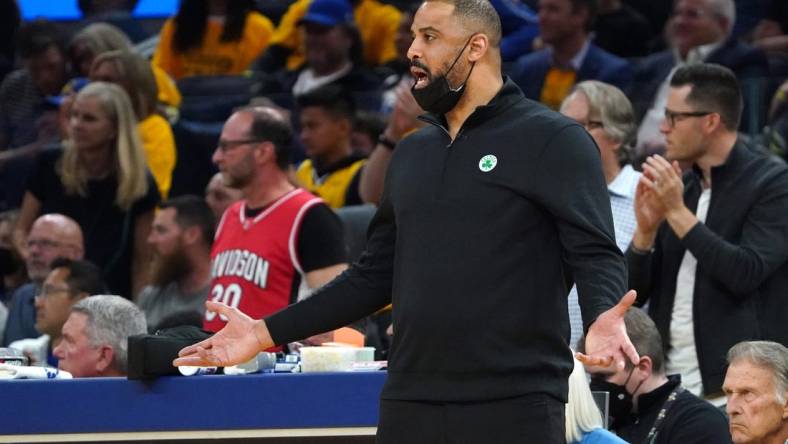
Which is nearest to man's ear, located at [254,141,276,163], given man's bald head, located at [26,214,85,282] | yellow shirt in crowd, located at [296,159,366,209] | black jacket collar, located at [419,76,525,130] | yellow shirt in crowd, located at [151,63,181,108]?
yellow shirt in crowd, located at [296,159,366,209]

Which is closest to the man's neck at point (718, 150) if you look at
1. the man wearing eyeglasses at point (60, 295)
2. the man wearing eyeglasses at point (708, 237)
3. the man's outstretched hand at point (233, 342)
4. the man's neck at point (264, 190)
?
the man wearing eyeglasses at point (708, 237)

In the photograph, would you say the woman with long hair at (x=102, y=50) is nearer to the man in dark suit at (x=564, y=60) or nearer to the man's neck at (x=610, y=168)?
the man in dark suit at (x=564, y=60)

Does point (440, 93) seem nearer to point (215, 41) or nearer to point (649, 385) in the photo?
point (649, 385)

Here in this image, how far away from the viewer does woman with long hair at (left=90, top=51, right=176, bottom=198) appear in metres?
9.14

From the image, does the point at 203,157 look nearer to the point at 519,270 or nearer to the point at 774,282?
the point at 774,282

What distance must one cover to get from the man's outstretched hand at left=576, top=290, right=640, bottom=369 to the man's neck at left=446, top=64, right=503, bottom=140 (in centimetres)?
70

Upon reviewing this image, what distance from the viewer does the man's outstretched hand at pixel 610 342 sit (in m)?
3.44

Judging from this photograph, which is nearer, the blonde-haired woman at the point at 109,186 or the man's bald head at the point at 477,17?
the man's bald head at the point at 477,17

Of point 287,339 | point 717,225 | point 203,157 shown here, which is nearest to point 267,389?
point 287,339

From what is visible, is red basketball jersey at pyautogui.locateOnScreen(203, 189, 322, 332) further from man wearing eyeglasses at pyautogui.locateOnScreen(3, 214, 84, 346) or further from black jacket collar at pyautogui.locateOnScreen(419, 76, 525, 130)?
black jacket collar at pyautogui.locateOnScreen(419, 76, 525, 130)

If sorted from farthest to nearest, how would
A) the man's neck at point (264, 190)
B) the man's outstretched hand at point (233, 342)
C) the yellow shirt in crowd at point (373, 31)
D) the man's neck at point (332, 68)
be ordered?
the yellow shirt in crowd at point (373, 31) → the man's neck at point (332, 68) → the man's neck at point (264, 190) → the man's outstretched hand at point (233, 342)

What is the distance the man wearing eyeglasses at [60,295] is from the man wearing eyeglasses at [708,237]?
279 centimetres

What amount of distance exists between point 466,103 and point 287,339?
794 millimetres

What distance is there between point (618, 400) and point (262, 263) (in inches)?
72.4
